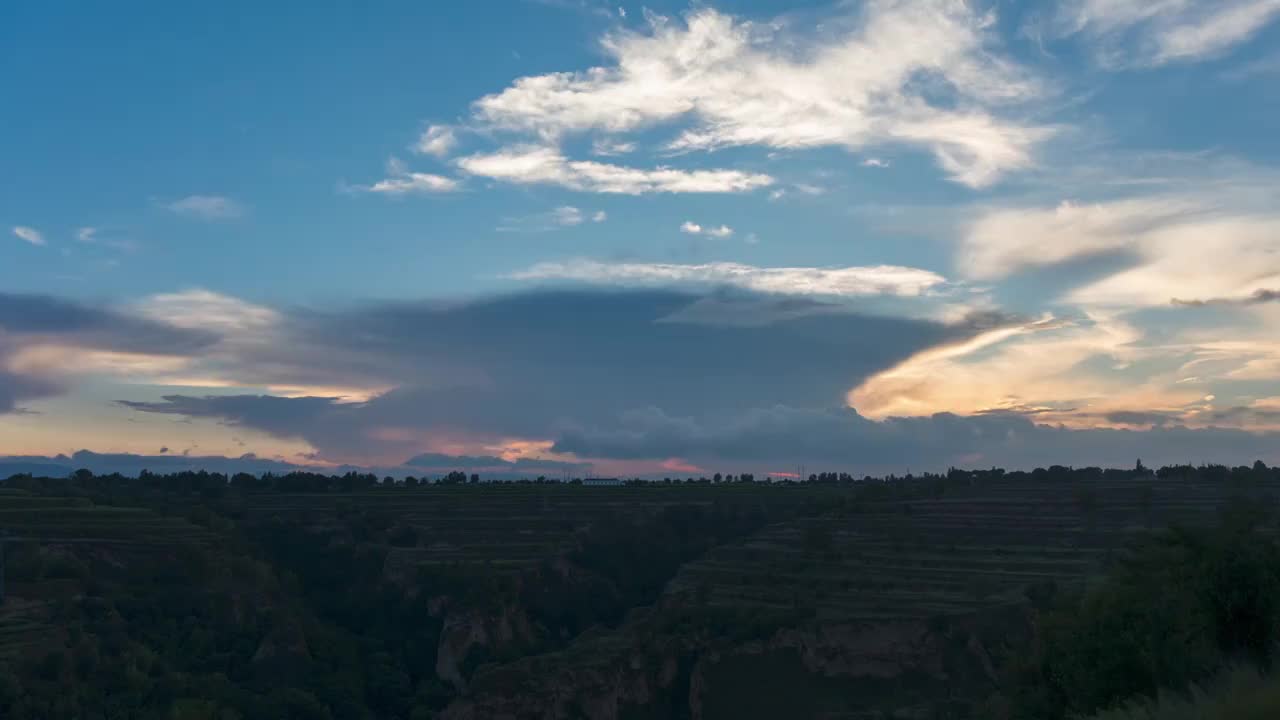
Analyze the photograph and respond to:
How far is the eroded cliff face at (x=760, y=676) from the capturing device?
188ft

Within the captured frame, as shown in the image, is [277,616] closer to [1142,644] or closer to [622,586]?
[622,586]

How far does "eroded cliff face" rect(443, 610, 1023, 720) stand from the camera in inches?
2261

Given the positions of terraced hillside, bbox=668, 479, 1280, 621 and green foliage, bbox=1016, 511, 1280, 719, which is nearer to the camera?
green foliage, bbox=1016, 511, 1280, 719

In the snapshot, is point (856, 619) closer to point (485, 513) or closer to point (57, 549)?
point (485, 513)

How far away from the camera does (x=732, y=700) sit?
61438 millimetres

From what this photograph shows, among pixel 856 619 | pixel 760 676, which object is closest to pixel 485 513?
pixel 760 676

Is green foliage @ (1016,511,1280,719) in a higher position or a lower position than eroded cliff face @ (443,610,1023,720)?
higher

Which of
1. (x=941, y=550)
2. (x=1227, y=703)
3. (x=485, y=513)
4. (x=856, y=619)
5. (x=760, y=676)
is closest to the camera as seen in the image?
(x=1227, y=703)

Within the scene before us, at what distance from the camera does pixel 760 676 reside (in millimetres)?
61281

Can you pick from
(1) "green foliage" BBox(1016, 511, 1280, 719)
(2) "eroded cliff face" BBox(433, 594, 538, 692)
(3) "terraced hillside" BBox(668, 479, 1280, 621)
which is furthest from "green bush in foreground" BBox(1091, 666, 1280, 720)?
(2) "eroded cliff face" BBox(433, 594, 538, 692)

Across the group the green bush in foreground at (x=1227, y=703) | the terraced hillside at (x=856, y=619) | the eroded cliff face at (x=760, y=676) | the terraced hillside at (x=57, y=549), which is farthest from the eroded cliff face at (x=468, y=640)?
the green bush in foreground at (x=1227, y=703)

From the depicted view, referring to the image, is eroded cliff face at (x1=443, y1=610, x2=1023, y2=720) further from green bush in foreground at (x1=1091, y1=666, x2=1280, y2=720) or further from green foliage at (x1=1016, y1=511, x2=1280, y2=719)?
green bush in foreground at (x1=1091, y1=666, x2=1280, y2=720)

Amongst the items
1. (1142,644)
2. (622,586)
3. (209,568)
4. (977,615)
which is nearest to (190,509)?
(209,568)

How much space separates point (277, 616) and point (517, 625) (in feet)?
59.3
